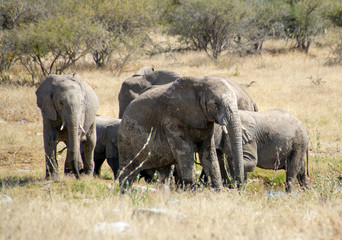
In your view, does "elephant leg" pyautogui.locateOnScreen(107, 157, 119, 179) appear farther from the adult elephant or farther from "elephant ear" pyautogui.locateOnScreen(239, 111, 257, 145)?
"elephant ear" pyautogui.locateOnScreen(239, 111, 257, 145)

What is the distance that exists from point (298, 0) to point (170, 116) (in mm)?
35397

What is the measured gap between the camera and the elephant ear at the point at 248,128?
811 centimetres

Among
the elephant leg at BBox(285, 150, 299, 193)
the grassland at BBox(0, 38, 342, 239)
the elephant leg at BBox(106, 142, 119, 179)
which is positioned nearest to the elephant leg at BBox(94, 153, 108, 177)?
the grassland at BBox(0, 38, 342, 239)

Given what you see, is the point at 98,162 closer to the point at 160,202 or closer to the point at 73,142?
the point at 73,142

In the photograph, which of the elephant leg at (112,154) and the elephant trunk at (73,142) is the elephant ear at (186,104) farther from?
the elephant leg at (112,154)

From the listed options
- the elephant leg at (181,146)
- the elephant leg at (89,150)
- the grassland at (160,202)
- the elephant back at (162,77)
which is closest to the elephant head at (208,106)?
the elephant leg at (181,146)

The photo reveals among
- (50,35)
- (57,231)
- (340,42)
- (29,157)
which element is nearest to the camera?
(57,231)

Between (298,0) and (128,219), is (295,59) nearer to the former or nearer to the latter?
(298,0)

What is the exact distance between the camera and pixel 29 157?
1112cm

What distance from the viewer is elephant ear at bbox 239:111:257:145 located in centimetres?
811

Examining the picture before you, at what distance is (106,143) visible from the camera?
395 inches

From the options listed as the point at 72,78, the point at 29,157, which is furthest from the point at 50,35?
the point at 72,78

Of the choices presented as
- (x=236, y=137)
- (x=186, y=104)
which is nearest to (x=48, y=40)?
(x=186, y=104)

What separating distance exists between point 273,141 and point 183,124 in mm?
2285
